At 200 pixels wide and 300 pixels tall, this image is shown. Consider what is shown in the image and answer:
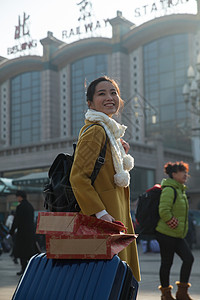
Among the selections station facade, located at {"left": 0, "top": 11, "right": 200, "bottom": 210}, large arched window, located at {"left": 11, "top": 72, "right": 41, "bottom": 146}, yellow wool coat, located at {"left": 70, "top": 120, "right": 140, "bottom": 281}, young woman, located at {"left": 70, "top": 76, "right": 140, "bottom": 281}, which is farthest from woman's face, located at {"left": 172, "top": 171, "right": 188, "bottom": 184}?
large arched window, located at {"left": 11, "top": 72, "right": 41, "bottom": 146}

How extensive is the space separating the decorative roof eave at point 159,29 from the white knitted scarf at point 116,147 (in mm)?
43815

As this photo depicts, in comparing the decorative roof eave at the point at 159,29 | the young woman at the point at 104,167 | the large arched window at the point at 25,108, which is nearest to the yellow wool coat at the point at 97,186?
the young woman at the point at 104,167

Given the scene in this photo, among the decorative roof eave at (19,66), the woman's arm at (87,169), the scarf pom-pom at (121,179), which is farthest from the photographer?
the decorative roof eave at (19,66)

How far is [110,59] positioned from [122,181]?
48.3m

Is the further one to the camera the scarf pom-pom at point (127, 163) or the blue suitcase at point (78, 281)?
the scarf pom-pom at point (127, 163)

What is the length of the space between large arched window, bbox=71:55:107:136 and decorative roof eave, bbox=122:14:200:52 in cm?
366

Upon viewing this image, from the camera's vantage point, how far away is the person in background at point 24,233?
31.4 ft

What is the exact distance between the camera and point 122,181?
11.1ft

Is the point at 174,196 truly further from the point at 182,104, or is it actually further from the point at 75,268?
the point at 182,104

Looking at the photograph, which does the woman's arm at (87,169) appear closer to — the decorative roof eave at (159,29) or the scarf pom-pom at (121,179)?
the scarf pom-pom at (121,179)

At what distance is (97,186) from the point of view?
3348 millimetres

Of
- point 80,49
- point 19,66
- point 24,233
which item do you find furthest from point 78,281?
point 19,66

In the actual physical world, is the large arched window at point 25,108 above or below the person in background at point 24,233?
above

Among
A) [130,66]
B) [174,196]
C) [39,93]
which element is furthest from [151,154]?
[174,196]
